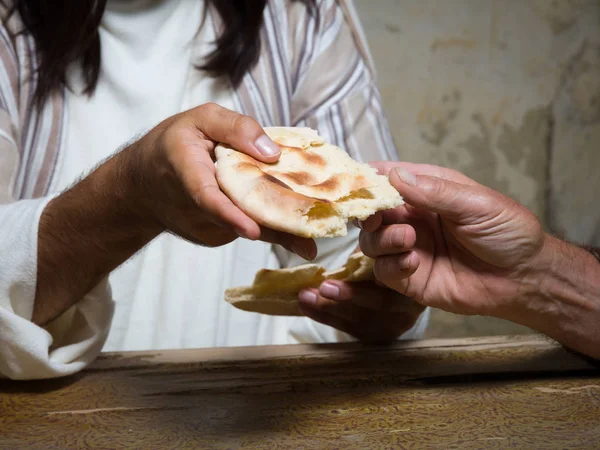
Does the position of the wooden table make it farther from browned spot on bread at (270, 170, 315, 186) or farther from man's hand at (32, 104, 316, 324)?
browned spot on bread at (270, 170, 315, 186)

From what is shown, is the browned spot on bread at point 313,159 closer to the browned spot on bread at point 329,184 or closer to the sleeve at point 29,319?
the browned spot on bread at point 329,184

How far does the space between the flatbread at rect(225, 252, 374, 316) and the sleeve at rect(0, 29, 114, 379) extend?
0.77 ft

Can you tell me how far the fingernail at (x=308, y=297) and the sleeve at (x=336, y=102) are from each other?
10.0 inches

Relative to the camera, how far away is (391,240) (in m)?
0.98

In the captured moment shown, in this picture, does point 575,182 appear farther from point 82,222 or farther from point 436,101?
point 82,222

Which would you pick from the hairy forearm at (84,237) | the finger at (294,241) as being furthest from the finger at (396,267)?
the hairy forearm at (84,237)

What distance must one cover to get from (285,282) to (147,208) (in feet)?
1.13

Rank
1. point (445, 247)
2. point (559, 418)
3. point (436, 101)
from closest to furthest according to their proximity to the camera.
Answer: point (559, 418) < point (445, 247) < point (436, 101)

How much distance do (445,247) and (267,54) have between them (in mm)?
715

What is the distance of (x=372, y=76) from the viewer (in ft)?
5.55

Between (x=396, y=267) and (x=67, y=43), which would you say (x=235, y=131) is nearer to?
(x=396, y=267)

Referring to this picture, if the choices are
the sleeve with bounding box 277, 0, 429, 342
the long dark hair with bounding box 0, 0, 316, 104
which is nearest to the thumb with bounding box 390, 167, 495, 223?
the sleeve with bounding box 277, 0, 429, 342

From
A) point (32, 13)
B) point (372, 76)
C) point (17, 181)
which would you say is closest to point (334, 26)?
point (372, 76)

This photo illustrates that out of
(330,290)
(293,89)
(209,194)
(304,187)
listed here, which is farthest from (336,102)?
(209,194)
